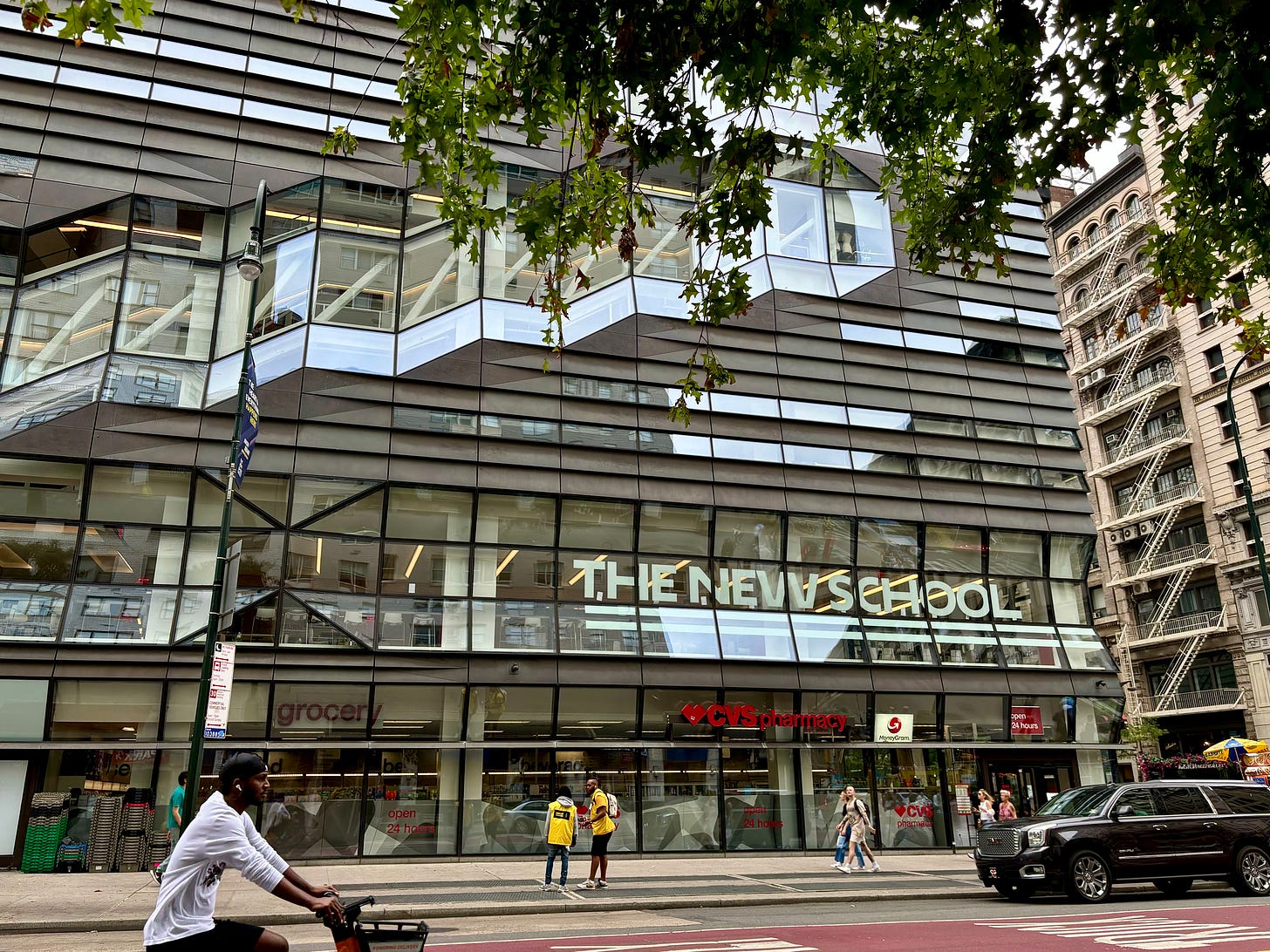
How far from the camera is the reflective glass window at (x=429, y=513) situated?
2228 cm

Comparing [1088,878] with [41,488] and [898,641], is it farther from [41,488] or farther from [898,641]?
[41,488]

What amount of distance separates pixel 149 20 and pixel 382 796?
20130mm

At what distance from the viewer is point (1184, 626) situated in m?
47.8

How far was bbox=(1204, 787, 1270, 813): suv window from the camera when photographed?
16.1 meters

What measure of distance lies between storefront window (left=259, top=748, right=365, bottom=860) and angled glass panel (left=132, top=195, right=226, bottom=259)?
12592 mm

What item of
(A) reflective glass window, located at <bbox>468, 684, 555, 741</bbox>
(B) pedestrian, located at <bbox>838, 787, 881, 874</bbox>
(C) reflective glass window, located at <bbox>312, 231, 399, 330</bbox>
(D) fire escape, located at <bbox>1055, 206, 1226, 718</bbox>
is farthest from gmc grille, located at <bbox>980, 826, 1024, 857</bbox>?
(D) fire escape, located at <bbox>1055, 206, 1226, 718</bbox>

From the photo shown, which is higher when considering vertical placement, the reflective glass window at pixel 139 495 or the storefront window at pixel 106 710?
the reflective glass window at pixel 139 495

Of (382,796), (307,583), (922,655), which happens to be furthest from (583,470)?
(922,655)

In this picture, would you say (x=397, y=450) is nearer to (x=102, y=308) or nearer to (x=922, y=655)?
(x=102, y=308)

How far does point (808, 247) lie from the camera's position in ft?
93.1

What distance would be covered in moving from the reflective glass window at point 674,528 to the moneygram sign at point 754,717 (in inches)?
161

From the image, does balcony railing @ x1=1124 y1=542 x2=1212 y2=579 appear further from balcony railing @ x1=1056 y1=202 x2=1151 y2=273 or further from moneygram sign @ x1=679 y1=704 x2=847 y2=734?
moneygram sign @ x1=679 y1=704 x2=847 y2=734

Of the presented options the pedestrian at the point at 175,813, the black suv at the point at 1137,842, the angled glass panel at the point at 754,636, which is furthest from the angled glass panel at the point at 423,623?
the black suv at the point at 1137,842

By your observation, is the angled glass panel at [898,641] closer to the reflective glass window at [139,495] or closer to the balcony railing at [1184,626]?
the reflective glass window at [139,495]
